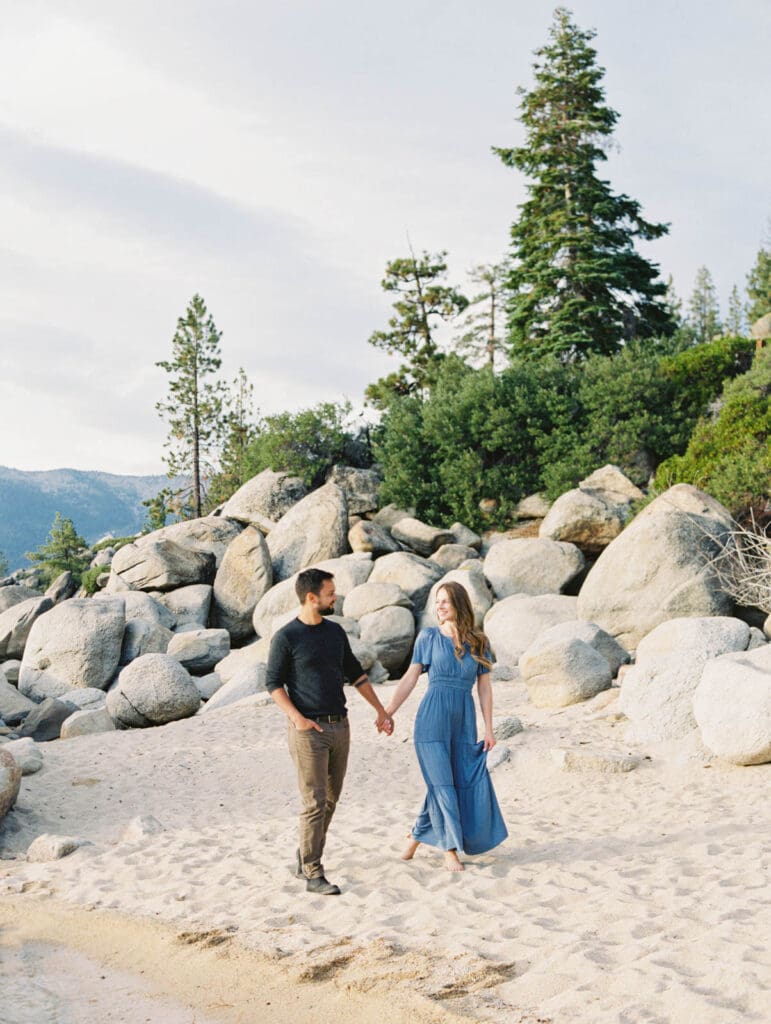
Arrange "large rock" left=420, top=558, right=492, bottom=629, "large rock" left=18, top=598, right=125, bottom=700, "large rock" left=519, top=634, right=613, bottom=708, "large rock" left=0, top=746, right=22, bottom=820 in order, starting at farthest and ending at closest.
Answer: "large rock" left=18, top=598, right=125, bottom=700 → "large rock" left=420, top=558, right=492, bottom=629 → "large rock" left=519, top=634, right=613, bottom=708 → "large rock" left=0, top=746, right=22, bottom=820

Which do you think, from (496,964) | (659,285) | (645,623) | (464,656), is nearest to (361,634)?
(645,623)

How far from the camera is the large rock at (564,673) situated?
449 inches

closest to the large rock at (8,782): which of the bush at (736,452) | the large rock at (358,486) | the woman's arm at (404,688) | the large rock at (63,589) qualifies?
the woman's arm at (404,688)

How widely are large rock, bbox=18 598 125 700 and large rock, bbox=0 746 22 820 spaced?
25.2ft

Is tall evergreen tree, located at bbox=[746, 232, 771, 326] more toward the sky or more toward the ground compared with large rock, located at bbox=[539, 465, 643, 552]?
more toward the sky

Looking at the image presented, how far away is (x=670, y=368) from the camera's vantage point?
22.6 metres

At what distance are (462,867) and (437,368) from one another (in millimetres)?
23013

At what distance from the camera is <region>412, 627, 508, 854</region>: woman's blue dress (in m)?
6.50

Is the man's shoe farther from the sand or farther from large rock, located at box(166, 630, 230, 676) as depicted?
large rock, located at box(166, 630, 230, 676)

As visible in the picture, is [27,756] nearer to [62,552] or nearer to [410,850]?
[410,850]

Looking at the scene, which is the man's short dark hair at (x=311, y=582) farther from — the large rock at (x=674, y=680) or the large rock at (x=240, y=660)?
the large rock at (x=240, y=660)

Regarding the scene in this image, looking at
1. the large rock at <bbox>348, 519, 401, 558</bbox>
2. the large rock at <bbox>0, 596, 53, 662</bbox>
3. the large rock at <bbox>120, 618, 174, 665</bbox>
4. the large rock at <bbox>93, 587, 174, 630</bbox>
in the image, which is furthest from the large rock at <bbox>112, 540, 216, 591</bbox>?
the large rock at <bbox>348, 519, 401, 558</bbox>

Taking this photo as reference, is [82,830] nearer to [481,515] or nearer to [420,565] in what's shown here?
[420,565]

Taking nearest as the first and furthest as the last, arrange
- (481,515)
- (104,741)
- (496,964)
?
1. (496,964)
2. (104,741)
3. (481,515)
